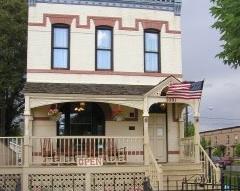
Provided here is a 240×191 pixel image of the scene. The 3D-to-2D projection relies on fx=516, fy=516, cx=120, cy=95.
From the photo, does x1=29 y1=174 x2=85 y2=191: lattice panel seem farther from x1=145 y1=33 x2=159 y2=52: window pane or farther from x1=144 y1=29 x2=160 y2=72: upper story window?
x1=145 y1=33 x2=159 y2=52: window pane

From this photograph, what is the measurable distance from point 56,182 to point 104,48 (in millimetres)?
6673

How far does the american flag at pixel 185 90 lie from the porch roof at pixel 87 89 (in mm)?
1230

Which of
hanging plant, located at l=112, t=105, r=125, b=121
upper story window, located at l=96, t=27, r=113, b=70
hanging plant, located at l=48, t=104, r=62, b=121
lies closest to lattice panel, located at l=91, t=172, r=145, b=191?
hanging plant, located at l=112, t=105, r=125, b=121

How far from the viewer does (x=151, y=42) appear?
24.5 metres

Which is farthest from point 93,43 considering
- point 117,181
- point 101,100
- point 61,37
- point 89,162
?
point 117,181

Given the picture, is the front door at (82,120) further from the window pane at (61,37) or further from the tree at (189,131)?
the tree at (189,131)

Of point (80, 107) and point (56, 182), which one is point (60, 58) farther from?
point (56, 182)

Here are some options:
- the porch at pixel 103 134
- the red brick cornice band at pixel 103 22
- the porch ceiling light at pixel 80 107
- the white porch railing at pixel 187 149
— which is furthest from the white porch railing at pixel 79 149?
the red brick cornice band at pixel 103 22

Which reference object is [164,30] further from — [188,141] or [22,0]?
[22,0]

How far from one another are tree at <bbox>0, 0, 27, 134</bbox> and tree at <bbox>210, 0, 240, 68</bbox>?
41.8 ft

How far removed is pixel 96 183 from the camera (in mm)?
21250

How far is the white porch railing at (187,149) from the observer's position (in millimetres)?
22638

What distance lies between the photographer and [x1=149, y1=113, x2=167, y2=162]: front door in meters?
23.9

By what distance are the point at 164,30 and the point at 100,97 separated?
516 cm
